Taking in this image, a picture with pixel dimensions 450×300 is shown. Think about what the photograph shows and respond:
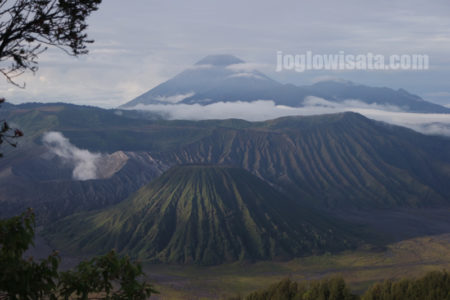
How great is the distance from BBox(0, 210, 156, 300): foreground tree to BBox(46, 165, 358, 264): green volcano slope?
111 meters

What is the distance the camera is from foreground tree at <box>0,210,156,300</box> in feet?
29.8

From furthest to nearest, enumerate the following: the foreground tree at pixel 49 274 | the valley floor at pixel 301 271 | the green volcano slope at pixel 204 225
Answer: the green volcano slope at pixel 204 225 → the valley floor at pixel 301 271 → the foreground tree at pixel 49 274

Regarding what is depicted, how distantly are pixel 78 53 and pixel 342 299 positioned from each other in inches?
2387

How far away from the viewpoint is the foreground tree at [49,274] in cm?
909

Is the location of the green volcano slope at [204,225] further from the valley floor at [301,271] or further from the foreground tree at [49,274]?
the foreground tree at [49,274]

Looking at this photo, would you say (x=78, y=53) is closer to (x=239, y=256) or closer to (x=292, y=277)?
(x=292, y=277)

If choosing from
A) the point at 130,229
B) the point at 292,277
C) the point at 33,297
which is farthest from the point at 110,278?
the point at 130,229

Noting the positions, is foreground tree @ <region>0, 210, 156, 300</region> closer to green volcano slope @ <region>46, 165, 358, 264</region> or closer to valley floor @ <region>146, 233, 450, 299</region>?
valley floor @ <region>146, 233, 450, 299</region>

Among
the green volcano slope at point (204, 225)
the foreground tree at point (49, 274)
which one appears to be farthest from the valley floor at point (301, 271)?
the foreground tree at point (49, 274)

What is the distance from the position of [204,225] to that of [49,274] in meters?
126

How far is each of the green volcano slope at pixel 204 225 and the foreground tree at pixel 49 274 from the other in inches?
4356

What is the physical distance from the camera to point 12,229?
9.91 meters

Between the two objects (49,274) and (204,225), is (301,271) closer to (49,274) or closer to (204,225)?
(204,225)

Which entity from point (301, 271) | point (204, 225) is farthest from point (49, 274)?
point (204, 225)
